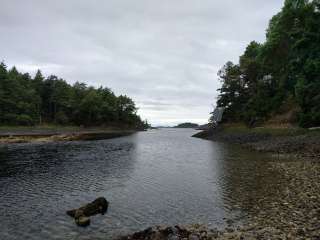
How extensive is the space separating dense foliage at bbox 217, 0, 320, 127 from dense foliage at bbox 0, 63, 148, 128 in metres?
82.0

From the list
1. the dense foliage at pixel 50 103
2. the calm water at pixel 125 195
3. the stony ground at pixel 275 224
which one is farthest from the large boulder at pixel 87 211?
the dense foliage at pixel 50 103

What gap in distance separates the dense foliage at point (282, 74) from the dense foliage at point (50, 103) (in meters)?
82.0

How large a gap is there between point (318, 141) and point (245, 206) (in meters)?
29.9

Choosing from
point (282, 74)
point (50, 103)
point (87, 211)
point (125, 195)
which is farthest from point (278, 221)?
point (50, 103)

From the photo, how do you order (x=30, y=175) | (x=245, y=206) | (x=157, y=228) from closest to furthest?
(x=157, y=228) → (x=245, y=206) → (x=30, y=175)

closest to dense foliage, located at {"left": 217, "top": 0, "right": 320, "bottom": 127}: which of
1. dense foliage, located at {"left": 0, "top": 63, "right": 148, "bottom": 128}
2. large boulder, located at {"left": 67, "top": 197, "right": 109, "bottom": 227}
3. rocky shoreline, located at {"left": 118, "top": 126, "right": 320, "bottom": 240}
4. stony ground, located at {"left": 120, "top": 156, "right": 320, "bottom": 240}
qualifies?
rocky shoreline, located at {"left": 118, "top": 126, "right": 320, "bottom": 240}

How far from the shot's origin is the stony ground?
13.3 meters

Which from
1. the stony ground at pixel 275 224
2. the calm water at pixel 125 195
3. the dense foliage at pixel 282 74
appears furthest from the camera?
the dense foliage at pixel 282 74

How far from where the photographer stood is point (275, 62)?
74.5m

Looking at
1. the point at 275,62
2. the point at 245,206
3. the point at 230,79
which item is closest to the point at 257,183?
the point at 245,206

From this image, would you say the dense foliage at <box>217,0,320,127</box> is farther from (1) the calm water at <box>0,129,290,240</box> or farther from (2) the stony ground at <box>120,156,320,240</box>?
(2) the stony ground at <box>120,156,320,240</box>

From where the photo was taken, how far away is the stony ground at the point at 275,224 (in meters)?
13.3

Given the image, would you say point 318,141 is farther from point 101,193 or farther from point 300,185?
point 101,193

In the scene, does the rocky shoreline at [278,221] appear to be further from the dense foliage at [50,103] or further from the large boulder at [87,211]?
the dense foliage at [50,103]
